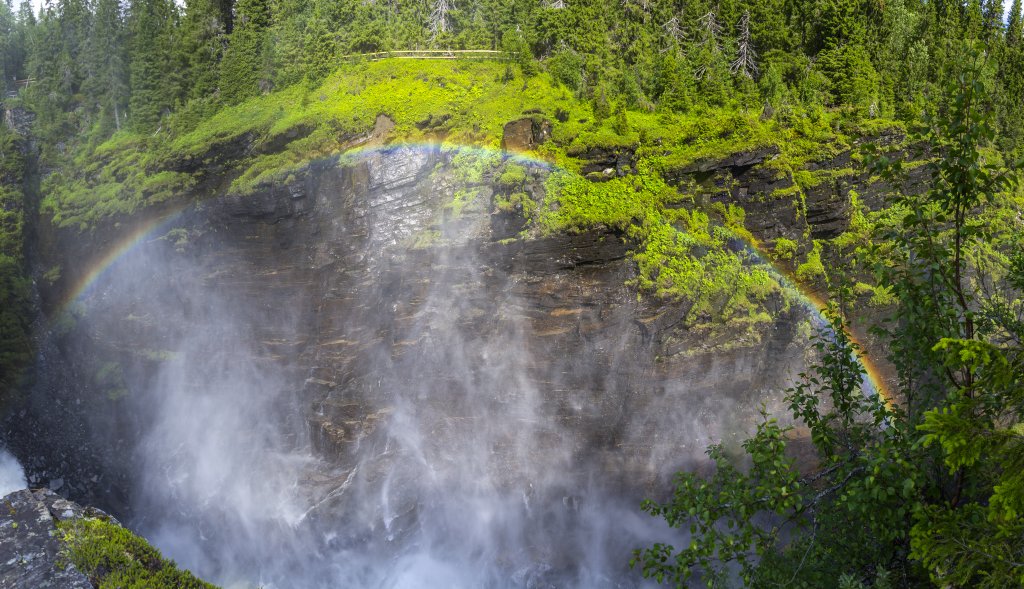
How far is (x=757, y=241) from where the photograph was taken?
2739 centimetres

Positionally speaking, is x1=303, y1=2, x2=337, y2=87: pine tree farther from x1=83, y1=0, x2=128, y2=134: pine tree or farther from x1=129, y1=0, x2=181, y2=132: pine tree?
x1=83, y1=0, x2=128, y2=134: pine tree

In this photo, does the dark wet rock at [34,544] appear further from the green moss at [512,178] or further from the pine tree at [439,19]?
the pine tree at [439,19]

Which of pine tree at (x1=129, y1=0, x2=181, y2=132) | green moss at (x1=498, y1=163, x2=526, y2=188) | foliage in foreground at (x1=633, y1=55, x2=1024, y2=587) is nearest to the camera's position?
A: foliage in foreground at (x1=633, y1=55, x2=1024, y2=587)

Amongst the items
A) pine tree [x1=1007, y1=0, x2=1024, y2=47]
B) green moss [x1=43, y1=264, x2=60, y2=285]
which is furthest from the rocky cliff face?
pine tree [x1=1007, y1=0, x2=1024, y2=47]

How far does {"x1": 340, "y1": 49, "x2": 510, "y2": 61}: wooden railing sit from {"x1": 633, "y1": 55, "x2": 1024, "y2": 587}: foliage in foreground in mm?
24566

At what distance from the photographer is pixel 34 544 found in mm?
17594

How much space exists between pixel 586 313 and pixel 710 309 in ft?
14.5

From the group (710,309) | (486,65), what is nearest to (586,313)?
(710,309)

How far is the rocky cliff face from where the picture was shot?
25328mm

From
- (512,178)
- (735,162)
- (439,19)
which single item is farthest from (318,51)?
(735,162)

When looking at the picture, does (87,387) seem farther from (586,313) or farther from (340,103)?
(586,313)

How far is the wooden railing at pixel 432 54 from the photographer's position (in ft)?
97.5

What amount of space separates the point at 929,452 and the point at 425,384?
20611 mm

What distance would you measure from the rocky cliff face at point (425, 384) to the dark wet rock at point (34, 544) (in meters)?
8.27
